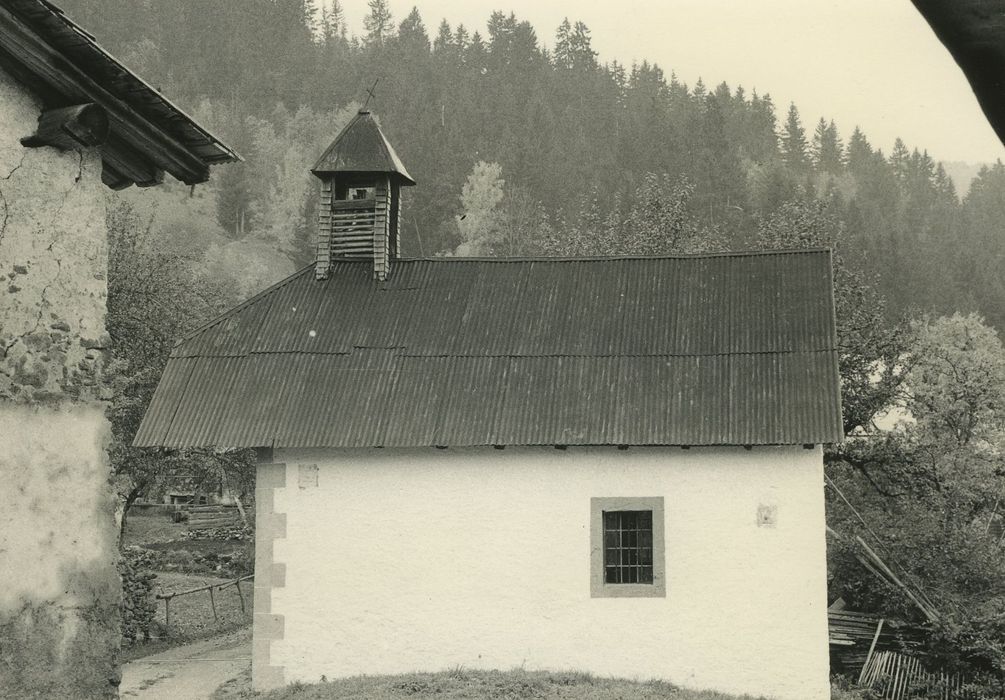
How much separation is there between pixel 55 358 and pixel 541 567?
28.5 feet

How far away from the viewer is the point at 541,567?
1345 cm

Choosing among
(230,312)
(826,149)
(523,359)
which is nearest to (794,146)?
(826,149)

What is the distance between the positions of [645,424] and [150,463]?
13191 millimetres

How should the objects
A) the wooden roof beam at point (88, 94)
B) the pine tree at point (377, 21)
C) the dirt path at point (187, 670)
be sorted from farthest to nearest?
the pine tree at point (377, 21) → the dirt path at point (187, 670) → the wooden roof beam at point (88, 94)

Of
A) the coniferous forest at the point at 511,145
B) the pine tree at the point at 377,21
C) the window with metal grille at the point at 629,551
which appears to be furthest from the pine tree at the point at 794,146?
the window with metal grille at the point at 629,551

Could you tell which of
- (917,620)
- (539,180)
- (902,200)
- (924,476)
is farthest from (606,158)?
(917,620)

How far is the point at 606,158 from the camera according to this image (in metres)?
66.9

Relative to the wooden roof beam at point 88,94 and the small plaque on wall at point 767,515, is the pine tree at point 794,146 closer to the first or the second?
the small plaque on wall at point 767,515

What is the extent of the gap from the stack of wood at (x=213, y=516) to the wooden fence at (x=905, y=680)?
73.2ft

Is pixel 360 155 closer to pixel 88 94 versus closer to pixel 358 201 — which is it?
pixel 358 201

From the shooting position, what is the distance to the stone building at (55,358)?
5.60 meters

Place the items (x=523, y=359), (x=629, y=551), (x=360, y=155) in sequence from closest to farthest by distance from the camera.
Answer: (x=629, y=551) < (x=523, y=359) < (x=360, y=155)

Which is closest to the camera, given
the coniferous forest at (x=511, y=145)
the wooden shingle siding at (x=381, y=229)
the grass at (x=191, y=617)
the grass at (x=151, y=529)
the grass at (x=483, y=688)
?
the grass at (x=483, y=688)

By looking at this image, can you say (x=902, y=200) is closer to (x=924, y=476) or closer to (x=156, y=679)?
(x=924, y=476)
